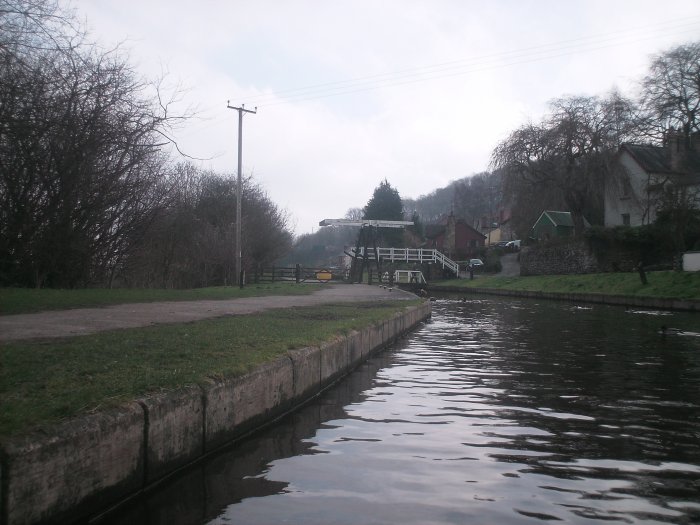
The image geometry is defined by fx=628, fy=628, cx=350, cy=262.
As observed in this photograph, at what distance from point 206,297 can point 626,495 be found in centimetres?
1629

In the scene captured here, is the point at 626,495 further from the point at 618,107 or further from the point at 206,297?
the point at 618,107

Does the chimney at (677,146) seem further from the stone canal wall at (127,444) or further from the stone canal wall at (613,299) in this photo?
the stone canal wall at (127,444)

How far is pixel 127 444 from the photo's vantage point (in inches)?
167

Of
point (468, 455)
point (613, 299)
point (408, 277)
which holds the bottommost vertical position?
point (468, 455)

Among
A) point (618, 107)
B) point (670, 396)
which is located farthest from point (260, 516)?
point (618, 107)

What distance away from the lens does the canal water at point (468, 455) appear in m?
4.29

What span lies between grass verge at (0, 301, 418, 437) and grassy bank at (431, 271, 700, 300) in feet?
73.6

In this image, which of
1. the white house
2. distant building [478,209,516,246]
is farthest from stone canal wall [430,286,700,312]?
distant building [478,209,516,246]

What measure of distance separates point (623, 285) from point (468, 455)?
29.8m

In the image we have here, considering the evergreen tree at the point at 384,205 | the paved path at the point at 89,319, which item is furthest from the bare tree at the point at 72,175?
the evergreen tree at the point at 384,205

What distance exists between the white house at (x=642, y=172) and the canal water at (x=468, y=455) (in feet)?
116

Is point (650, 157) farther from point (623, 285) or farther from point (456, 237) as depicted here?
point (456, 237)

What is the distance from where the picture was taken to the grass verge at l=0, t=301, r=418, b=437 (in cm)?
422

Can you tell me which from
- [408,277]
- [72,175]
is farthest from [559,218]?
[72,175]
